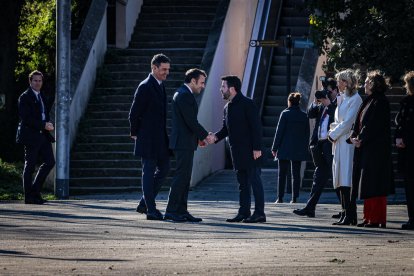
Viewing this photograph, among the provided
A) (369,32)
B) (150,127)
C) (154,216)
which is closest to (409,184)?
(154,216)

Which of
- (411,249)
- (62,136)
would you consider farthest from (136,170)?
(411,249)

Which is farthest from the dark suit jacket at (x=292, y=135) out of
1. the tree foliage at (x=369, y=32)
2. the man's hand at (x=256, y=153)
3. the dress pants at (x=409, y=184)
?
the dress pants at (x=409, y=184)

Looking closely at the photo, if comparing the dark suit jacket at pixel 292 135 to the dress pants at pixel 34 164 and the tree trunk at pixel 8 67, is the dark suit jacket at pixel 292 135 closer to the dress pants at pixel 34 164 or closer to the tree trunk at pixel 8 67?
the dress pants at pixel 34 164

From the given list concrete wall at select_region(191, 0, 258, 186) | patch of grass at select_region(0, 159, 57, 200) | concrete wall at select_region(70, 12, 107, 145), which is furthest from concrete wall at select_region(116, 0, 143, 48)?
patch of grass at select_region(0, 159, 57, 200)

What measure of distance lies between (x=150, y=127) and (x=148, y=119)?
96 mm

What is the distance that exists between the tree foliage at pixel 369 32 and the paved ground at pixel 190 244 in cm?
363

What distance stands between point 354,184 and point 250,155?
125cm

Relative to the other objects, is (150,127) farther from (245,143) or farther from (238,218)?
(238,218)

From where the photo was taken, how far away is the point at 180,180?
16.1m

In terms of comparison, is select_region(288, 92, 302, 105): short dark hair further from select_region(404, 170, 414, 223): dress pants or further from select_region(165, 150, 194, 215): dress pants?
select_region(404, 170, 414, 223): dress pants

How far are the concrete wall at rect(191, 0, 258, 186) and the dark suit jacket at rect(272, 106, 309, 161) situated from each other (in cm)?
318

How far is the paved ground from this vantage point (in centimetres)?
1073

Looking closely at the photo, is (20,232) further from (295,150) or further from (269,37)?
(269,37)

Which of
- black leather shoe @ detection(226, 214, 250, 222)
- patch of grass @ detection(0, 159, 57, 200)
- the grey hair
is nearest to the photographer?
the grey hair
